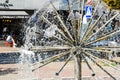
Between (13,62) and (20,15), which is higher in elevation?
(20,15)

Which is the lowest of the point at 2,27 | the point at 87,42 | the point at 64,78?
the point at 64,78

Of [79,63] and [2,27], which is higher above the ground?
[2,27]

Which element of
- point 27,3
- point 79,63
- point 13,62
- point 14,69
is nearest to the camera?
point 79,63

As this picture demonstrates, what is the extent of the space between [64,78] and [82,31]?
17.1 feet

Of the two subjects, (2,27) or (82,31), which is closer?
(82,31)

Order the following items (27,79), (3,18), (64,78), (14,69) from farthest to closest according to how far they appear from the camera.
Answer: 1. (3,18)
2. (14,69)
3. (64,78)
4. (27,79)

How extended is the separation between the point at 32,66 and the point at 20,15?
26.6 meters

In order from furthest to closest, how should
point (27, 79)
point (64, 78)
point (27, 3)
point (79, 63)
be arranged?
point (27, 3), point (64, 78), point (27, 79), point (79, 63)

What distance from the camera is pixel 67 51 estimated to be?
7230 mm

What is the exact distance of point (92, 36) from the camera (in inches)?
286

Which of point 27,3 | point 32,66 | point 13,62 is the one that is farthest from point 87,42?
point 27,3

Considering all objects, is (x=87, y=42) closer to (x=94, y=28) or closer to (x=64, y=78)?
(x=94, y=28)

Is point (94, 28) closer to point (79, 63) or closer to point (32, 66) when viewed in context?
point (79, 63)

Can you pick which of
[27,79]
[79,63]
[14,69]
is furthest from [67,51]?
[14,69]
